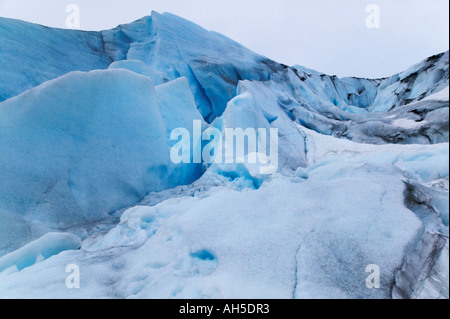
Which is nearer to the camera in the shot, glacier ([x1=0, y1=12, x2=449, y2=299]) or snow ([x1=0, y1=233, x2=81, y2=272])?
glacier ([x1=0, y1=12, x2=449, y2=299])

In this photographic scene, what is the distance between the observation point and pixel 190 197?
11.8 feet

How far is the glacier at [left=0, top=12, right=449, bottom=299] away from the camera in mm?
1709

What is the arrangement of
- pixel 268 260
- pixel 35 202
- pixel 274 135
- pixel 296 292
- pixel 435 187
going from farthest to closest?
pixel 274 135 → pixel 35 202 → pixel 435 187 → pixel 268 260 → pixel 296 292

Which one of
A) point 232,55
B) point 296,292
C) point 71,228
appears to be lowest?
point 71,228

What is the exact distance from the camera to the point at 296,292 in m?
1.53

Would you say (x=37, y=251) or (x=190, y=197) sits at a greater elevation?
(x=190, y=197)

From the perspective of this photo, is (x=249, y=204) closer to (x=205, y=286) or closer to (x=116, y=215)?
(x=205, y=286)

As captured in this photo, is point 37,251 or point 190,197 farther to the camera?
point 190,197

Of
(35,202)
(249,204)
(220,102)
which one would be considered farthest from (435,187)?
(220,102)

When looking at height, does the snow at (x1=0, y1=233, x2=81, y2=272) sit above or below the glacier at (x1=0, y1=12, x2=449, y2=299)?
below

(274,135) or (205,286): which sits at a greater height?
(274,135)

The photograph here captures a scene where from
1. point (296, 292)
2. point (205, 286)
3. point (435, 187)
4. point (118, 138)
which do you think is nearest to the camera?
point (296, 292)

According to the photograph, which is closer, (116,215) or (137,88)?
(116,215)

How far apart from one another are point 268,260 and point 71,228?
2.92m
